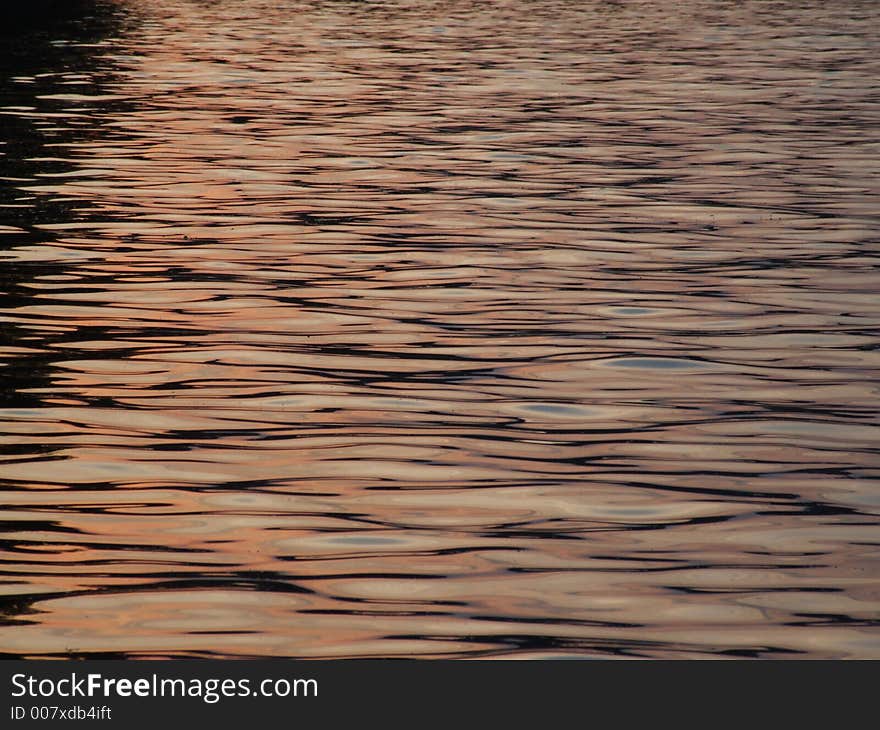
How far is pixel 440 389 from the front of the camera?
31.5 ft

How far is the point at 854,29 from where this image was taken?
40.5m

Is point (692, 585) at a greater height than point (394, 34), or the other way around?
point (692, 585)

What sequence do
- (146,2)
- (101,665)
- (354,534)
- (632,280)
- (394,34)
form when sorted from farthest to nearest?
(146,2)
(394,34)
(632,280)
(354,534)
(101,665)

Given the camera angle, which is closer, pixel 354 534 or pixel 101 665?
pixel 101 665

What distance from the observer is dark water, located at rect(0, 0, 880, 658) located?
6.65 metres

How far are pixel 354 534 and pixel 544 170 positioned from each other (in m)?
11.3

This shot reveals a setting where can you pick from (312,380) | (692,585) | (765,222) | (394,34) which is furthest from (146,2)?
(692,585)

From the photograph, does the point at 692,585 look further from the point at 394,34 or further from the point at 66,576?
the point at 394,34

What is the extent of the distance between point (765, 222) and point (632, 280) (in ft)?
10.0

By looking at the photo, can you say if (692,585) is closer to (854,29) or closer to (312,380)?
(312,380)

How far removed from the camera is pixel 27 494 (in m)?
7.78

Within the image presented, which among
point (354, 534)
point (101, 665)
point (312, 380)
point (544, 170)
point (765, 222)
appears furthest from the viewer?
point (544, 170)

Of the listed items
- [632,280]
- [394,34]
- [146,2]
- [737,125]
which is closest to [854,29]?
[394,34]

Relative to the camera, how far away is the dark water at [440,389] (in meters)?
6.65
